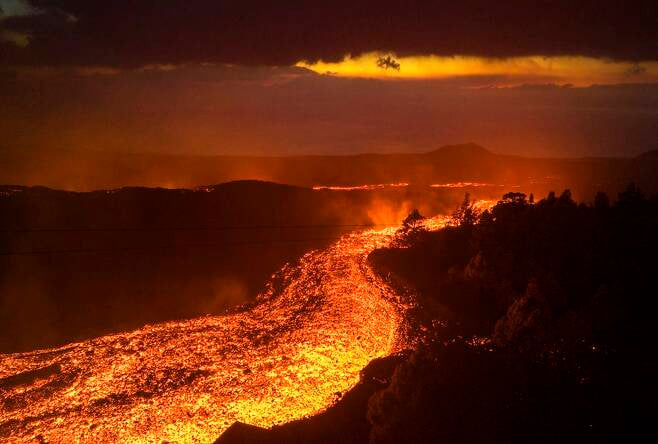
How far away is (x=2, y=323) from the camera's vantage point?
70.9 feet

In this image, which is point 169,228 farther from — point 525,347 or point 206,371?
point 525,347

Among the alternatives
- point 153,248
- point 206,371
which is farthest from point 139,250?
point 206,371

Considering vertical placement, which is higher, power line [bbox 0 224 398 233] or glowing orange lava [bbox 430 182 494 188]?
power line [bbox 0 224 398 233]

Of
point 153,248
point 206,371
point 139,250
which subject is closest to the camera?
point 206,371

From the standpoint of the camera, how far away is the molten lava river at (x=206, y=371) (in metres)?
14.8

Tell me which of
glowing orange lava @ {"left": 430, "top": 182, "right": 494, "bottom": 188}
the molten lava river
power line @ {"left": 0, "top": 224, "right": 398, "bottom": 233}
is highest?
power line @ {"left": 0, "top": 224, "right": 398, "bottom": 233}

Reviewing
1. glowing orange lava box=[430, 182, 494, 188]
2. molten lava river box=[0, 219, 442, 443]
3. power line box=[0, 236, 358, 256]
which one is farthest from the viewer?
glowing orange lava box=[430, 182, 494, 188]

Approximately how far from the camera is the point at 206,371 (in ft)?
56.1

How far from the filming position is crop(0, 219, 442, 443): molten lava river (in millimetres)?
14789

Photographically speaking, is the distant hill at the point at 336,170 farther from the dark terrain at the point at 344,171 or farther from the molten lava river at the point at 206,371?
the molten lava river at the point at 206,371

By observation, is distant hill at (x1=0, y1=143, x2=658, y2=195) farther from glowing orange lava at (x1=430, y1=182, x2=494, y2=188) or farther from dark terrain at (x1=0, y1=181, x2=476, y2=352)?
dark terrain at (x1=0, y1=181, x2=476, y2=352)

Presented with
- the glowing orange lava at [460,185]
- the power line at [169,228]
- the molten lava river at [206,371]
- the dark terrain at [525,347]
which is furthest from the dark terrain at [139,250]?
the glowing orange lava at [460,185]

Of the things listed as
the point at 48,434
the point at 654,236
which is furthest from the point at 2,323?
the point at 654,236

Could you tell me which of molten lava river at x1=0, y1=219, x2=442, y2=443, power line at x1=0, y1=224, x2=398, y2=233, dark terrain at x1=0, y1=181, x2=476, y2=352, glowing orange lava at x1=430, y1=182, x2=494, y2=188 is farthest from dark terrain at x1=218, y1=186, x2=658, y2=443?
glowing orange lava at x1=430, y1=182, x2=494, y2=188
